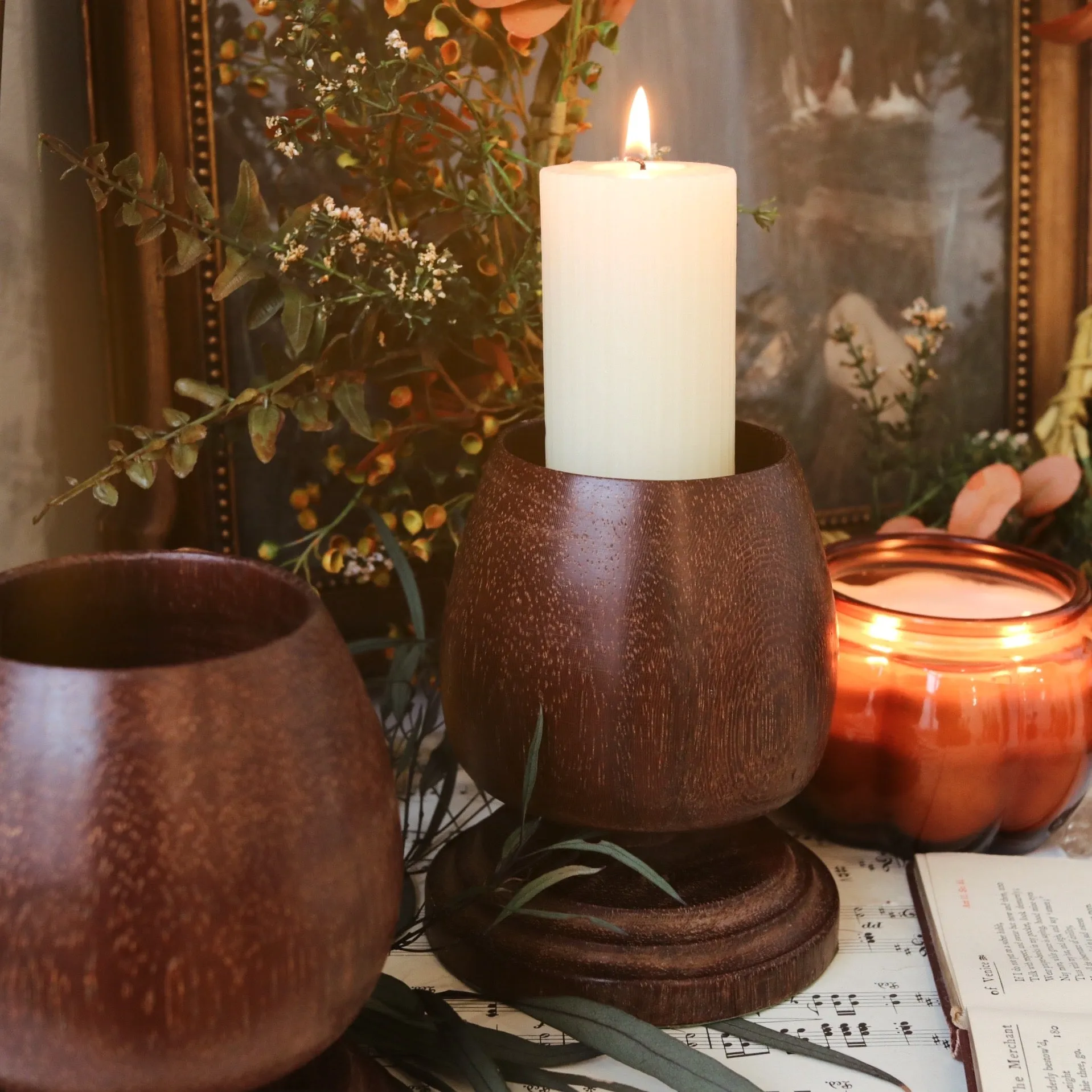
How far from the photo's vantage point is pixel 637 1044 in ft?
1.57

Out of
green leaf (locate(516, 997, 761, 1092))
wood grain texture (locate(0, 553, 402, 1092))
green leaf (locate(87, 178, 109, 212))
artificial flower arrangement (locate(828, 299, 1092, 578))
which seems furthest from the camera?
artificial flower arrangement (locate(828, 299, 1092, 578))

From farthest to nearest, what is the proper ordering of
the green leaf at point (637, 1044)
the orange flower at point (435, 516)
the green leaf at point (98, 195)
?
the orange flower at point (435, 516), the green leaf at point (98, 195), the green leaf at point (637, 1044)

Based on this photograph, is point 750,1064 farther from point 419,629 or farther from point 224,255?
point 224,255

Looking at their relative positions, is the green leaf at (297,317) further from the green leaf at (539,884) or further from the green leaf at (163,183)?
the green leaf at (539,884)

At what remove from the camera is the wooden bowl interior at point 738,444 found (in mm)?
576

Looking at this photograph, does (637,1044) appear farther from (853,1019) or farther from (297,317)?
(297,317)

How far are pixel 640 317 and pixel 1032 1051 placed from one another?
0.30 m

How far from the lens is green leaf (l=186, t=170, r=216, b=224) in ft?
1.98

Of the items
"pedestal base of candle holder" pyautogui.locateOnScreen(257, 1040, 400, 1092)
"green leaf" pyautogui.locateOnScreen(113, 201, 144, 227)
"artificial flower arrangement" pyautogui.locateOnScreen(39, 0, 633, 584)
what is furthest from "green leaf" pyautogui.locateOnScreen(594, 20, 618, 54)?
"pedestal base of candle holder" pyautogui.locateOnScreen(257, 1040, 400, 1092)

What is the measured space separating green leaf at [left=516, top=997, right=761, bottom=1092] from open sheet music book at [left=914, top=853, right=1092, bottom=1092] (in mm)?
94

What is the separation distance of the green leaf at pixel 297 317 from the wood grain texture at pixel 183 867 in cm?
27

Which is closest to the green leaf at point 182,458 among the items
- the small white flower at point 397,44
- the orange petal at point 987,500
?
the small white flower at point 397,44

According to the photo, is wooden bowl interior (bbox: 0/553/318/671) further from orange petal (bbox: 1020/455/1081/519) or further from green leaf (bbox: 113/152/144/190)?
orange petal (bbox: 1020/455/1081/519)

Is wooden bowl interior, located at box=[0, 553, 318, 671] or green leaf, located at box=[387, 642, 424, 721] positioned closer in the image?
wooden bowl interior, located at box=[0, 553, 318, 671]
